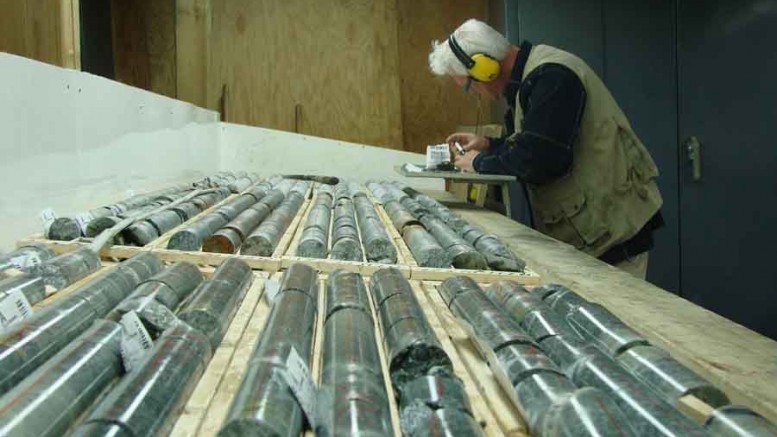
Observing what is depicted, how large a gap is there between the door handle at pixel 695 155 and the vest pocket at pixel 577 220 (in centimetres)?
A: 138

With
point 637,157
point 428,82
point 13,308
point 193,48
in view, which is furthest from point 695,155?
point 193,48

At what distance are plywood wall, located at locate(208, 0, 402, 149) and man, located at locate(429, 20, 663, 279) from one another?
2.79 metres

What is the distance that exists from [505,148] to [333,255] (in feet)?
3.22

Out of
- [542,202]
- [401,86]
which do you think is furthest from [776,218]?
[401,86]

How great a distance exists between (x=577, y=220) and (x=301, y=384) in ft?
5.65

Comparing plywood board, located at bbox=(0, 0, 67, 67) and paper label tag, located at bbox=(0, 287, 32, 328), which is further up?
plywood board, located at bbox=(0, 0, 67, 67)

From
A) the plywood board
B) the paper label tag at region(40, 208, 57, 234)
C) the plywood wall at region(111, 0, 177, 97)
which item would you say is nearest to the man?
the paper label tag at region(40, 208, 57, 234)

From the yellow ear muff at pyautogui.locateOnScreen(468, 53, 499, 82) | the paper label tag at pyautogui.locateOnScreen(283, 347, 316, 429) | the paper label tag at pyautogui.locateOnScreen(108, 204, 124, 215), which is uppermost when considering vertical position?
the yellow ear muff at pyautogui.locateOnScreen(468, 53, 499, 82)

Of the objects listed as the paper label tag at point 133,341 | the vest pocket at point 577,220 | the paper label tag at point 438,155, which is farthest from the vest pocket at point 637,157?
the paper label tag at point 133,341

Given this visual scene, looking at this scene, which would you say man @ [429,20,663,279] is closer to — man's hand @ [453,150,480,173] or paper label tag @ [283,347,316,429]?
man's hand @ [453,150,480,173]

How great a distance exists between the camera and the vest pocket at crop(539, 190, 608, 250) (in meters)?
2.29

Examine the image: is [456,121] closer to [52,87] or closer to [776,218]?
Answer: [776,218]

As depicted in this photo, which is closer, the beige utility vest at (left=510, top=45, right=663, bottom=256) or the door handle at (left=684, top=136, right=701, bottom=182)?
the beige utility vest at (left=510, top=45, right=663, bottom=256)

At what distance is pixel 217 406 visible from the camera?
0.85 metres
